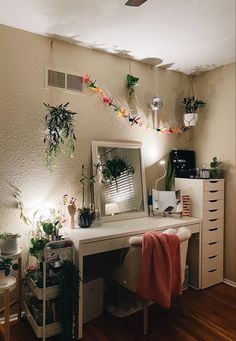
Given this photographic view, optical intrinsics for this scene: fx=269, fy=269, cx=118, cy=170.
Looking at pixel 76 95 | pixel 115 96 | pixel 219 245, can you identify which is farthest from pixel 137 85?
pixel 219 245

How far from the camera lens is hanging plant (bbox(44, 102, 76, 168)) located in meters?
2.36

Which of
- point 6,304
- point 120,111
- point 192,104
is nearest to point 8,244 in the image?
point 6,304

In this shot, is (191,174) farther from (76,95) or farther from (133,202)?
(76,95)

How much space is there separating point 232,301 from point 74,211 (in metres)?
1.76

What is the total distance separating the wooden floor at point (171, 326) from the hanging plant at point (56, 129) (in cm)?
140

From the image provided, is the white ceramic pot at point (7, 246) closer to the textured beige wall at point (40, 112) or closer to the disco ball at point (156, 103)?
the textured beige wall at point (40, 112)

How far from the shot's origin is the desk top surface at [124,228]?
2132mm

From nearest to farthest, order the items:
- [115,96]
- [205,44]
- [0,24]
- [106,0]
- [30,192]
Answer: [106,0] → [0,24] → [30,192] → [205,44] → [115,96]

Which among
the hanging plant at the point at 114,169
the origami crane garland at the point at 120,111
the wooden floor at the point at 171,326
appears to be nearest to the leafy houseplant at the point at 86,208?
the hanging plant at the point at 114,169

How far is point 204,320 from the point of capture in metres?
2.29

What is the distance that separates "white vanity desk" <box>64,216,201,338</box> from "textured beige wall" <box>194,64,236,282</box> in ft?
1.42

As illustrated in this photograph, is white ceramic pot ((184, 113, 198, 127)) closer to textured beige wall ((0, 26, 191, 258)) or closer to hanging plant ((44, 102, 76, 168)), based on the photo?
textured beige wall ((0, 26, 191, 258))

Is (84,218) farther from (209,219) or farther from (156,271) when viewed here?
(209,219)

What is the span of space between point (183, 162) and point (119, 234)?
4.63ft
